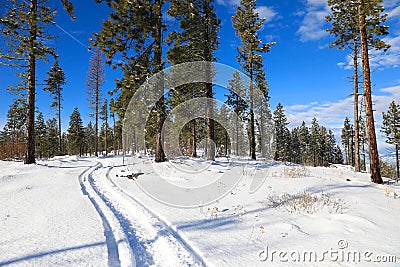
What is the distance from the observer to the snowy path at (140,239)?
3143 mm

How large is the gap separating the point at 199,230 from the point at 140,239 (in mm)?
1148

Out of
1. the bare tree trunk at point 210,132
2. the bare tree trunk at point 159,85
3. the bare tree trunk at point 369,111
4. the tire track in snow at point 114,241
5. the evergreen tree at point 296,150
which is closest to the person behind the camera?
the tire track in snow at point 114,241

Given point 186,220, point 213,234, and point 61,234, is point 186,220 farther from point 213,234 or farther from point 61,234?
point 61,234

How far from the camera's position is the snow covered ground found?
3.10 meters

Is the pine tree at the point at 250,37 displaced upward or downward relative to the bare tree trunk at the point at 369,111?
upward

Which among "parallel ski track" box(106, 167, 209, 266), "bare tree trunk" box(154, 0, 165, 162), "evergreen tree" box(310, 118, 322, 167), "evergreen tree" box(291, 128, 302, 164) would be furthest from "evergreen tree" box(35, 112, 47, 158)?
"evergreen tree" box(310, 118, 322, 167)

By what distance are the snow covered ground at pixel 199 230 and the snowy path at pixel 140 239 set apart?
0.02 metres

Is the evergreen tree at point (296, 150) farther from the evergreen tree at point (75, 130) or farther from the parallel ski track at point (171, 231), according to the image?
the parallel ski track at point (171, 231)

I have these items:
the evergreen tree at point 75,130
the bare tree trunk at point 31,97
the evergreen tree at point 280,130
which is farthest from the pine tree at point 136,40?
the evergreen tree at point 75,130

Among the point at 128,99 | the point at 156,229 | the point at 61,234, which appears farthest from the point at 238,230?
the point at 128,99

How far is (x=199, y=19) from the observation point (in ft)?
51.0

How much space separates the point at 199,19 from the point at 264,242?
15823 millimetres

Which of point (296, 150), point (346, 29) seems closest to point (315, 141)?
point (296, 150)

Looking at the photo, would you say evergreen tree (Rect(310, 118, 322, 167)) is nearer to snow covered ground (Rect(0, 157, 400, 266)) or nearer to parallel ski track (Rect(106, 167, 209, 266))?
snow covered ground (Rect(0, 157, 400, 266))
